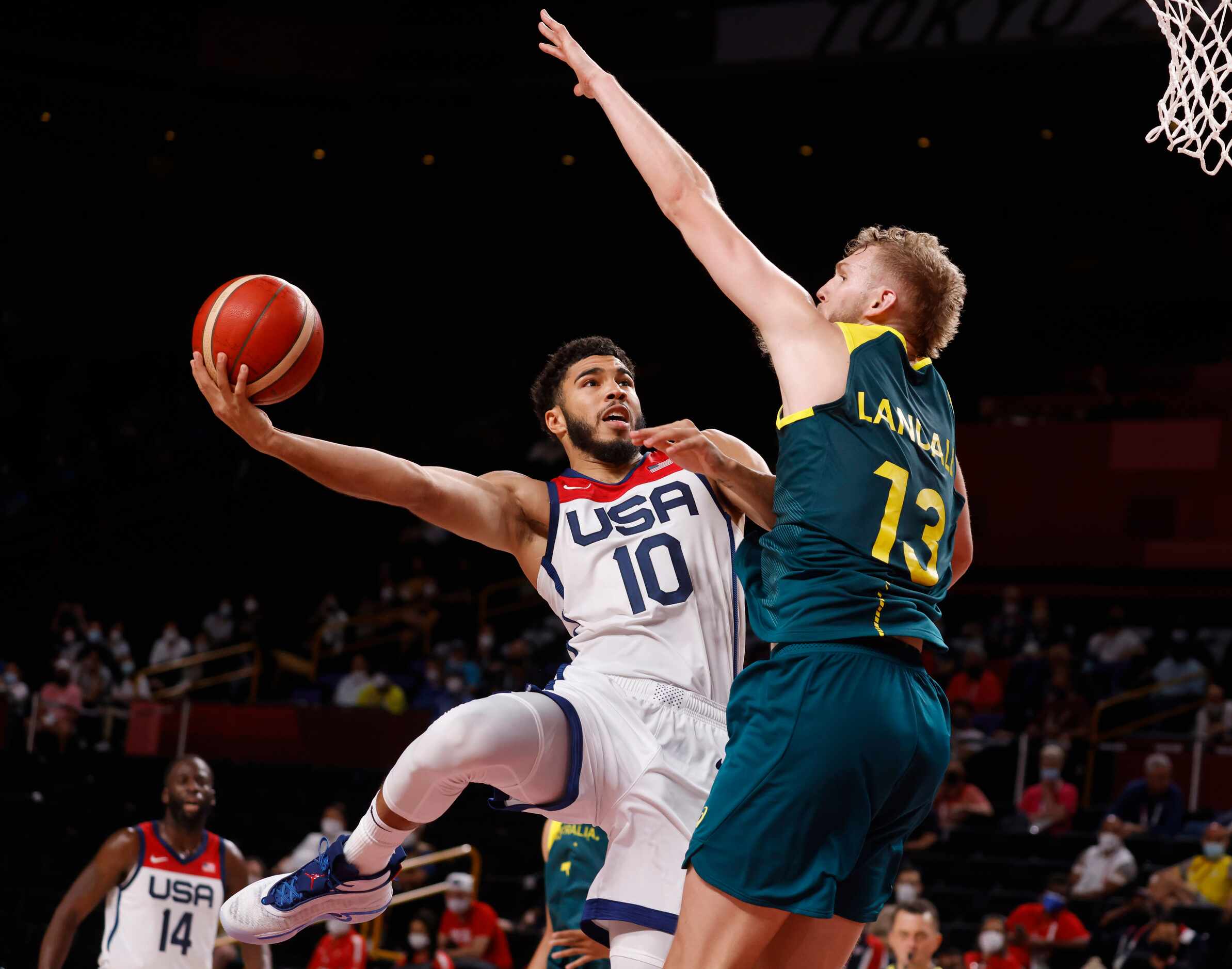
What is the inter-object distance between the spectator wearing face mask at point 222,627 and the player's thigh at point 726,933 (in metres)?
17.2

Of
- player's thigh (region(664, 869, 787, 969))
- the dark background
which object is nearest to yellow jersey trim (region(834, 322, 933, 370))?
player's thigh (region(664, 869, 787, 969))

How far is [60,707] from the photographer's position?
1644 cm

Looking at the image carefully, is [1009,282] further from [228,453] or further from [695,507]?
[695,507]

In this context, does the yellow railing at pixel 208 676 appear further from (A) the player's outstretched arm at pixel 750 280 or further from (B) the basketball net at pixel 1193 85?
(A) the player's outstretched arm at pixel 750 280

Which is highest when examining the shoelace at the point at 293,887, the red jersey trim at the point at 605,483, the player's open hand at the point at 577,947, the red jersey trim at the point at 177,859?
the red jersey trim at the point at 605,483

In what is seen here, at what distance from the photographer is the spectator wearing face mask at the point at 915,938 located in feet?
23.8

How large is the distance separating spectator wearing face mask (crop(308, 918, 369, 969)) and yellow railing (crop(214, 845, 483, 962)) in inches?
13.4

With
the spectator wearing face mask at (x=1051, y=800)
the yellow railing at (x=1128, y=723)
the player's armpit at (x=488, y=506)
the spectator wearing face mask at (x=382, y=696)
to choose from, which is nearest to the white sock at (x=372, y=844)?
the player's armpit at (x=488, y=506)

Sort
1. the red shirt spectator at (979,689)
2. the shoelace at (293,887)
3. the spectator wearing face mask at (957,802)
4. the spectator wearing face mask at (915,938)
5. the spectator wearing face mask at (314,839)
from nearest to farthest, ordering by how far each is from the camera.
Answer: the shoelace at (293,887), the spectator wearing face mask at (915,938), the spectator wearing face mask at (314,839), the spectator wearing face mask at (957,802), the red shirt spectator at (979,689)

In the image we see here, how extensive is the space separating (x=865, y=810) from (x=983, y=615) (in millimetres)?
15311

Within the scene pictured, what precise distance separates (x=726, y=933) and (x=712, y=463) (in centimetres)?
99

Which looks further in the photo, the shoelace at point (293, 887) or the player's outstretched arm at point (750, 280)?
the shoelace at point (293, 887)

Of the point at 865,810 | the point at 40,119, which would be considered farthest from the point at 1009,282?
the point at 865,810

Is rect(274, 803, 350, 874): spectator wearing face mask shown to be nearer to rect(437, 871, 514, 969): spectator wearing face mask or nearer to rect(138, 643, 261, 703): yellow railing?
rect(437, 871, 514, 969): spectator wearing face mask
